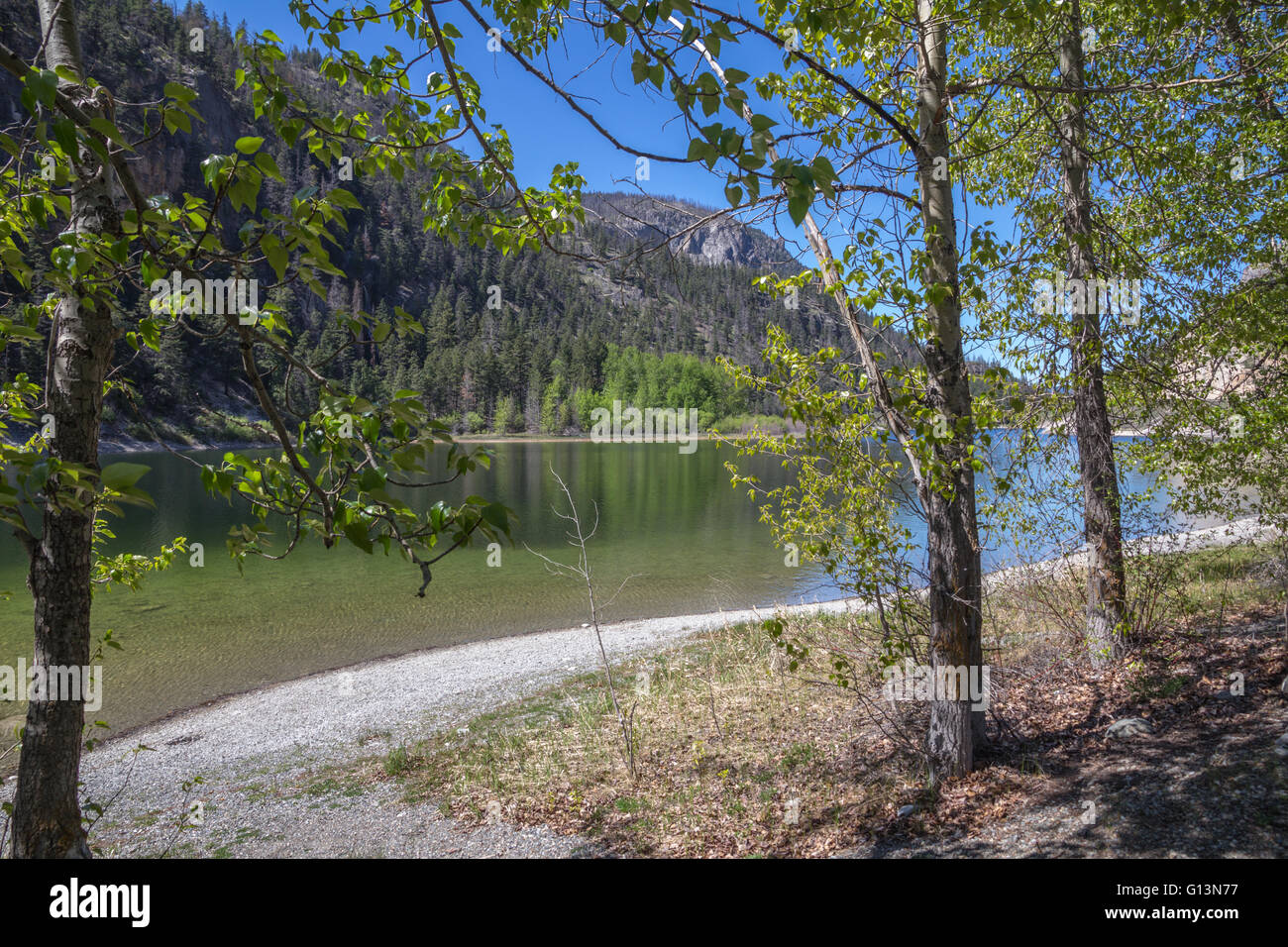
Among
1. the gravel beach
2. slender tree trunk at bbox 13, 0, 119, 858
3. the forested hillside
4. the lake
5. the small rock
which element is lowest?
the gravel beach

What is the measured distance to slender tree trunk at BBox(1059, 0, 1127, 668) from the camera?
698 cm

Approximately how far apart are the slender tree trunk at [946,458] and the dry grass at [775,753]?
23.7 inches

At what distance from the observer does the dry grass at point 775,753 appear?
5.38 m

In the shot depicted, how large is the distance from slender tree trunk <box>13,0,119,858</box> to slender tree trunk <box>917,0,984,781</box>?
4.57m

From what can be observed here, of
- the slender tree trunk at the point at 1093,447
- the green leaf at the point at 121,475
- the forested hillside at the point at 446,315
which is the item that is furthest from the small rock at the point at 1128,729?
the forested hillside at the point at 446,315

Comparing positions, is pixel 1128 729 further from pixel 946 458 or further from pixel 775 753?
pixel 775 753

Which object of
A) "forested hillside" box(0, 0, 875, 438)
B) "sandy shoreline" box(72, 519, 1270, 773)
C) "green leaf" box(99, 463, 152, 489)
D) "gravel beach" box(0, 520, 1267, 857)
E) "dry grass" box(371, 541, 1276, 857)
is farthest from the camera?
"forested hillside" box(0, 0, 875, 438)

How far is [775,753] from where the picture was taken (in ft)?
23.2

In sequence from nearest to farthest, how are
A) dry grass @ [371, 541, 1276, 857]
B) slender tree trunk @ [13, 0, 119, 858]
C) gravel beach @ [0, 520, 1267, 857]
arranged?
slender tree trunk @ [13, 0, 119, 858] → dry grass @ [371, 541, 1276, 857] → gravel beach @ [0, 520, 1267, 857]

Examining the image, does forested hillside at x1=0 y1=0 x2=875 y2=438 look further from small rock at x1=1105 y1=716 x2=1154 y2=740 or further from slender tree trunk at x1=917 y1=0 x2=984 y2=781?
small rock at x1=1105 y1=716 x2=1154 y2=740

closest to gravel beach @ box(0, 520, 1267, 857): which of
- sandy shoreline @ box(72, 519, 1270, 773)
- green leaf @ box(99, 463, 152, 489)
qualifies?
sandy shoreline @ box(72, 519, 1270, 773)

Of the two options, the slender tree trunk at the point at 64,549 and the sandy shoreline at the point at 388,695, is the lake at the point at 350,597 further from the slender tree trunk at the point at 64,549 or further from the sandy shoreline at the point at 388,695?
the slender tree trunk at the point at 64,549
